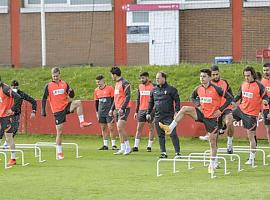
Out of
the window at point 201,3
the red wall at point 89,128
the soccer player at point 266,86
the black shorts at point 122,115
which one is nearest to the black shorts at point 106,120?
the black shorts at point 122,115

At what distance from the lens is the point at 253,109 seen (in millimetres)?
19656

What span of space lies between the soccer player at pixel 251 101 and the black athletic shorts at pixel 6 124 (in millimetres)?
5397

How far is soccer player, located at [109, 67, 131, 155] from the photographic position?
22.9m

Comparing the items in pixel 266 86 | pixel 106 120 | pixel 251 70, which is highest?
pixel 251 70

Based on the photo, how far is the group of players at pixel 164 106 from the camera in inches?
702

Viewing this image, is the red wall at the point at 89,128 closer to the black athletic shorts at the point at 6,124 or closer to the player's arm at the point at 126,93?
the player's arm at the point at 126,93

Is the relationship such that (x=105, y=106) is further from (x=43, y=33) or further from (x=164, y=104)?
(x=43, y=33)

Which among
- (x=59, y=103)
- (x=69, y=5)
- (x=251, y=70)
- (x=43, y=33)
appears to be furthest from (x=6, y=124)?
(x=69, y=5)

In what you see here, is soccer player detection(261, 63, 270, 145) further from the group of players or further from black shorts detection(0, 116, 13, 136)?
black shorts detection(0, 116, 13, 136)

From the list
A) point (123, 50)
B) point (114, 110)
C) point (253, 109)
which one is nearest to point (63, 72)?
point (123, 50)

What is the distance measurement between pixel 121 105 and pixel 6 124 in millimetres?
4042

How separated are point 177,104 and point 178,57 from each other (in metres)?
14.8

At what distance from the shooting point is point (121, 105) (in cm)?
2327

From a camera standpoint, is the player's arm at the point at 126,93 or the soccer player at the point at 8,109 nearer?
the soccer player at the point at 8,109
